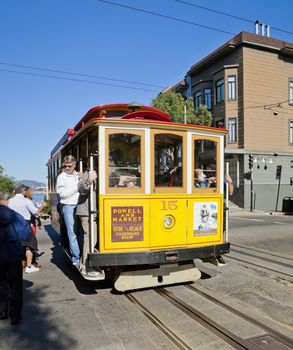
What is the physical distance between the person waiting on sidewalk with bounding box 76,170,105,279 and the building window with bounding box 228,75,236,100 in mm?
23510

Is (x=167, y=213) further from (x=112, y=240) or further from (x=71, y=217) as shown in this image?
(x=71, y=217)

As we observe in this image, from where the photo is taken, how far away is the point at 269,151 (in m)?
26.9

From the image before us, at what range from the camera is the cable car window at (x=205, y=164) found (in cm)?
573

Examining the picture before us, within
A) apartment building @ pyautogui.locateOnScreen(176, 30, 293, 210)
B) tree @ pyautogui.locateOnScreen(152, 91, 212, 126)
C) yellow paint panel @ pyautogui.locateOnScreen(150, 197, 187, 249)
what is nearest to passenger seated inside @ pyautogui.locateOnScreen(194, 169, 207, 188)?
yellow paint panel @ pyautogui.locateOnScreen(150, 197, 187, 249)

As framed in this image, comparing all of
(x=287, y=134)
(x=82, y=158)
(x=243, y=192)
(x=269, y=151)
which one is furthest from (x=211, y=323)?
(x=287, y=134)

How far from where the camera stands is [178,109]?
986 inches

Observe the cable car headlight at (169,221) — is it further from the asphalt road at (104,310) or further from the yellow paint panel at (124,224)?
the asphalt road at (104,310)

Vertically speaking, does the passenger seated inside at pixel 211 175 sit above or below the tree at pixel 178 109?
below

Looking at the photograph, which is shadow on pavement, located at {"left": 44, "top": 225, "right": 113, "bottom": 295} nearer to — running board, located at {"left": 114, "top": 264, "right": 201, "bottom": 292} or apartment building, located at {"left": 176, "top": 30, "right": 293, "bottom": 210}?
running board, located at {"left": 114, "top": 264, "right": 201, "bottom": 292}

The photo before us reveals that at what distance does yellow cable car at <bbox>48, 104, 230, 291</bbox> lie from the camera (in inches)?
200

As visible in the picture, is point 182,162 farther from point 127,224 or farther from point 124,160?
point 127,224

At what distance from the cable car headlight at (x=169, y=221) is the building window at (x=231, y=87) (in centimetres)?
2334

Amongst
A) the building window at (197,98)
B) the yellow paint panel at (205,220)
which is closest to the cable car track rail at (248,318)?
the yellow paint panel at (205,220)

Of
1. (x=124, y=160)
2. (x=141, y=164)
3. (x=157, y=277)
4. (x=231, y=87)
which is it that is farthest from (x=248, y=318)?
(x=231, y=87)
